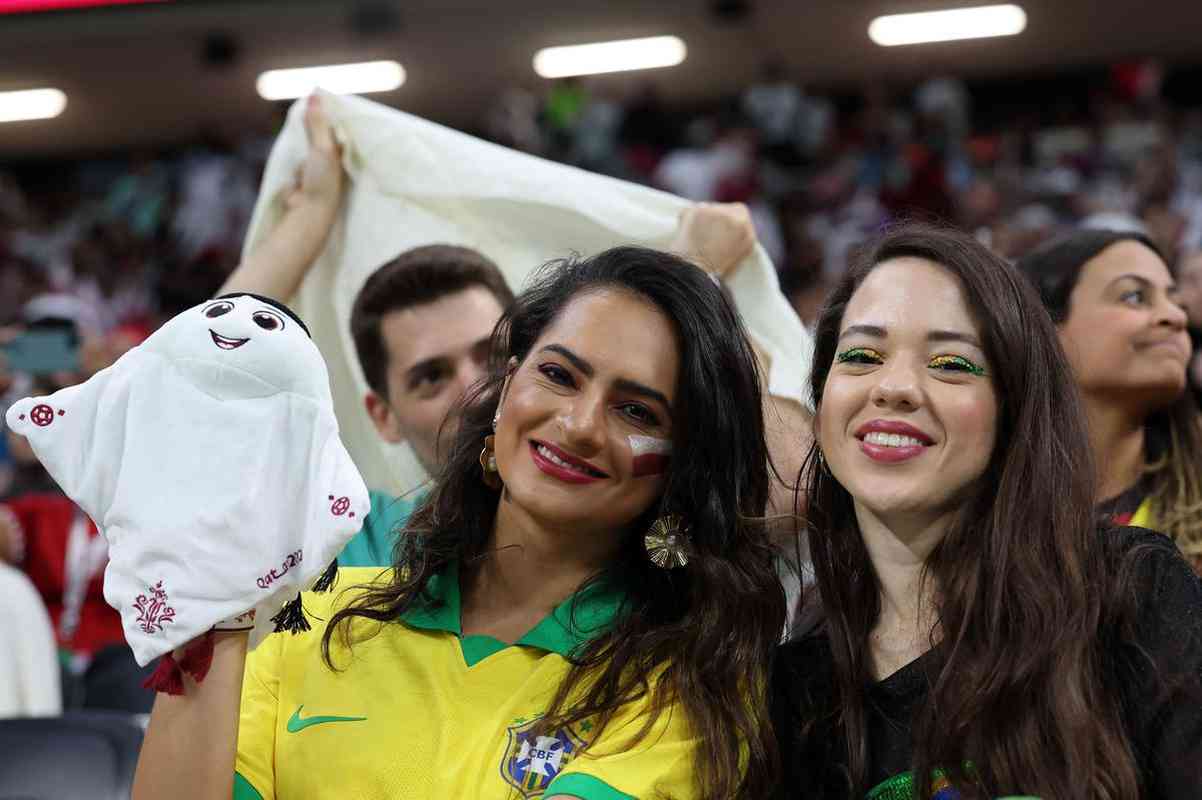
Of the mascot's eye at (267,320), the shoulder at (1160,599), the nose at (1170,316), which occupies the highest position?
the nose at (1170,316)

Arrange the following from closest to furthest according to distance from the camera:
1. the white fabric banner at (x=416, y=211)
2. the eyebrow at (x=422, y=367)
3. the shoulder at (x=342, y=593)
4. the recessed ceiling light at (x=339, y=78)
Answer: the shoulder at (x=342, y=593)
the eyebrow at (x=422, y=367)
the white fabric banner at (x=416, y=211)
the recessed ceiling light at (x=339, y=78)

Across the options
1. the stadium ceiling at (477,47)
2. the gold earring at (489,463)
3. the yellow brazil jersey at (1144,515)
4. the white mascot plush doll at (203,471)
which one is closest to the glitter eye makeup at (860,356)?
the gold earring at (489,463)

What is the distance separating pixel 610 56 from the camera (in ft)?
28.5

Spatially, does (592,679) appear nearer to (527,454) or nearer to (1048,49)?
(527,454)

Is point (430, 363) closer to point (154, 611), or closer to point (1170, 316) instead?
point (154, 611)

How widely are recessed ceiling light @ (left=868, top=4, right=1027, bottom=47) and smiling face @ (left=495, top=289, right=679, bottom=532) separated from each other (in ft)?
21.1

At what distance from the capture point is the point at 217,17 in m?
6.80

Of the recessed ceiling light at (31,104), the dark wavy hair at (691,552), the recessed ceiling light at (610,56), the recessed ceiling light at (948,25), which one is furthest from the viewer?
the recessed ceiling light at (31,104)

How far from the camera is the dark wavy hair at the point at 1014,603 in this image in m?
1.67

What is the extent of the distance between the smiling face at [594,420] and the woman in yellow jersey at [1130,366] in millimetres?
968

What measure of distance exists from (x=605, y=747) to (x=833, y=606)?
35 centimetres

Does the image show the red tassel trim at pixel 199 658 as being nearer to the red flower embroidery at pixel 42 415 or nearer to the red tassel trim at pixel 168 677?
the red tassel trim at pixel 168 677

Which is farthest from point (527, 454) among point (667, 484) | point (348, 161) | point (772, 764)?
point (348, 161)

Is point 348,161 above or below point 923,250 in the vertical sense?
above
